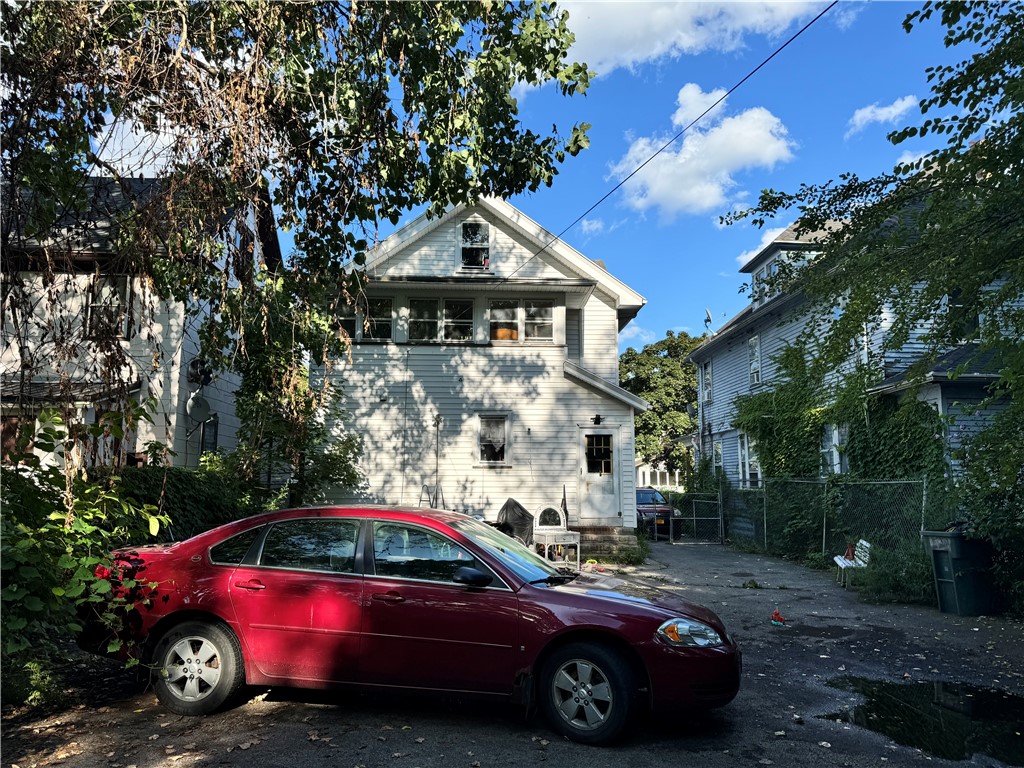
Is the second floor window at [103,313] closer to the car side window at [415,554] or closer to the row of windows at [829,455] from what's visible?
the car side window at [415,554]

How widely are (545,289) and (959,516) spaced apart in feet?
31.9

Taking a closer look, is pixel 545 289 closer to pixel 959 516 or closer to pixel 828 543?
pixel 828 543

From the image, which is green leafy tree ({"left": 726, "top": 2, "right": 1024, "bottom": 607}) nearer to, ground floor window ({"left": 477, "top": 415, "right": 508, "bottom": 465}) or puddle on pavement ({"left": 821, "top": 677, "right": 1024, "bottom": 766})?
puddle on pavement ({"left": 821, "top": 677, "right": 1024, "bottom": 766})

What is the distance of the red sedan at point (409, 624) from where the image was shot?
471 centimetres

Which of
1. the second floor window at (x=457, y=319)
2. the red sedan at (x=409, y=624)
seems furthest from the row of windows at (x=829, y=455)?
the red sedan at (x=409, y=624)

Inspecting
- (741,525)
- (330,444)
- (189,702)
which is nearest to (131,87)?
(189,702)

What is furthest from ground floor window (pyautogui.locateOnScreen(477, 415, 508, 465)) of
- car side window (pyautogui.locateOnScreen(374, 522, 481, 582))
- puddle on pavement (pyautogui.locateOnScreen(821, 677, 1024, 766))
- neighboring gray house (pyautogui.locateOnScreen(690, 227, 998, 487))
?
car side window (pyautogui.locateOnScreen(374, 522, 481, 582))

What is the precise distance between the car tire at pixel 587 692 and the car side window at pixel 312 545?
1658 mm

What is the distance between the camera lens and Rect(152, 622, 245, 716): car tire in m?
5.05

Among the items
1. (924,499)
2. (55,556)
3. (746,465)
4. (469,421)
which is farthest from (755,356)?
(55,556)

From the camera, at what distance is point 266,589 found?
5.14 meters

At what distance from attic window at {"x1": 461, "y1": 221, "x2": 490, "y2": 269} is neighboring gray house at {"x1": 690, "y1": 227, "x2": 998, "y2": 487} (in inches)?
260

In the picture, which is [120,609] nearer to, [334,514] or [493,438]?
[334,514]

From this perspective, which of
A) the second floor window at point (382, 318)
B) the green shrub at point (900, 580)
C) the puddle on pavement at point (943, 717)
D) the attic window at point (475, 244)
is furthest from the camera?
the attic window at point (475, 244)
